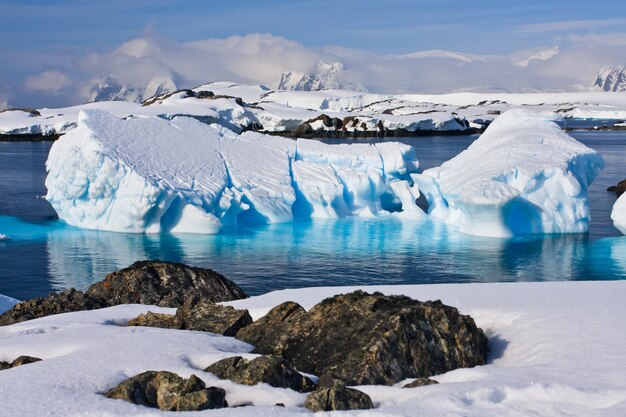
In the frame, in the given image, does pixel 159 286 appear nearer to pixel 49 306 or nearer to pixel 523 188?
pixel 49 306

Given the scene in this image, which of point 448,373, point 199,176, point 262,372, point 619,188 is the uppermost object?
point 199,176

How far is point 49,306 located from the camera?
9.03 meters

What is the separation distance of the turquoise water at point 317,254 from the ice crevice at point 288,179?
544 millimetres

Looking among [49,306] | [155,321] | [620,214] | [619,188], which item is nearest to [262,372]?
[155,321]

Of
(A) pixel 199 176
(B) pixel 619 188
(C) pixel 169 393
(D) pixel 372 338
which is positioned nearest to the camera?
(C) pixel 169 393

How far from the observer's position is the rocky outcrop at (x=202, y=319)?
23.5 feet

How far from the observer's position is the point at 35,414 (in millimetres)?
4812

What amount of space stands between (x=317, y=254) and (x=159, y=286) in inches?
322

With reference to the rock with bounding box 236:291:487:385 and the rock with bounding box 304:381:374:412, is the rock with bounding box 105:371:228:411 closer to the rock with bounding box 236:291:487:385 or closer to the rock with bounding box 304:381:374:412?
the rock with bounding box 304:381:374:412

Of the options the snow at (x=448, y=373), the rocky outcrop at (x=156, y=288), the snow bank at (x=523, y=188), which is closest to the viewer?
the snow at (x=448, y=373)

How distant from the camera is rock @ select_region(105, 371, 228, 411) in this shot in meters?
5.11

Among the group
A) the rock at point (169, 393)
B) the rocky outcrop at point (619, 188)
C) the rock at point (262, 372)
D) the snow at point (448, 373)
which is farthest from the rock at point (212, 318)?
the rocky outcrop at point (619, 188)

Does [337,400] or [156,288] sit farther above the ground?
[337,400]

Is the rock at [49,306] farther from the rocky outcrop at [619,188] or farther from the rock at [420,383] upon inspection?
the rocky outcrop at [619,188]
